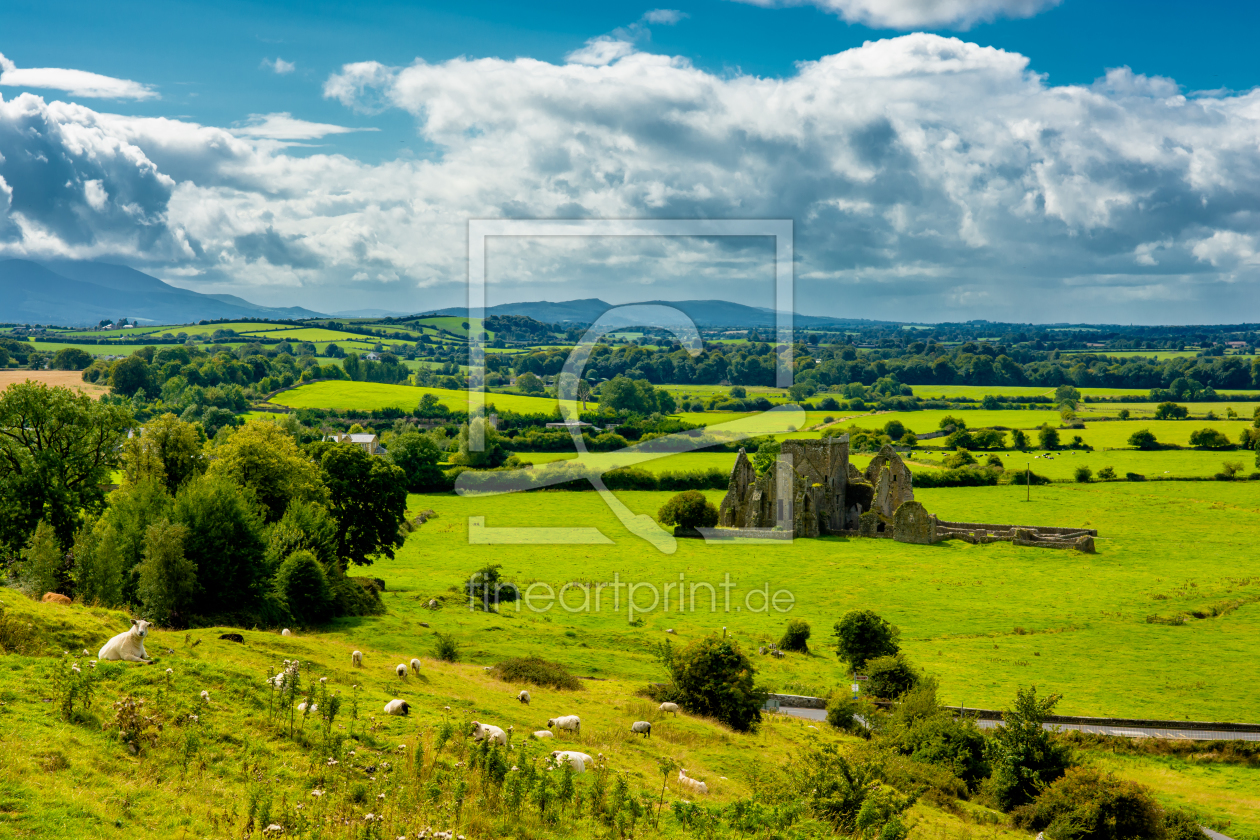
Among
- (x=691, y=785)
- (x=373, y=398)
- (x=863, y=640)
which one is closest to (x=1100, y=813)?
(x=691, y=785)

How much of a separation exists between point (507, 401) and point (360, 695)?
88768 millimetres

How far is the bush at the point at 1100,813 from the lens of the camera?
2027 centimetres

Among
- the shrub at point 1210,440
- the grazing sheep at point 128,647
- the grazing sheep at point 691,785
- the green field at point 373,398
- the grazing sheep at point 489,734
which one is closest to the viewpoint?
the grazing sheep at point 128,647

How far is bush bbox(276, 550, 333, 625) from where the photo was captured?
31.2 meters

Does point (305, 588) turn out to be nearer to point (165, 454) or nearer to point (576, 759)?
point (165, 454)

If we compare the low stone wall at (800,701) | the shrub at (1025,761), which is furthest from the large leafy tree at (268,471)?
the shrub at (1025,761)

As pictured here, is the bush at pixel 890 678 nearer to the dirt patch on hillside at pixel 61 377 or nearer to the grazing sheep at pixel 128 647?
the grazing sheep at pixel 128 647

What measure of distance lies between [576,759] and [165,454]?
31.0 metres

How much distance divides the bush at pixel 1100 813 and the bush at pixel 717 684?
809cm

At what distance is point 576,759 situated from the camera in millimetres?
16531

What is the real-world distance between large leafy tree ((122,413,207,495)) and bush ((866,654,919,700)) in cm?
3105

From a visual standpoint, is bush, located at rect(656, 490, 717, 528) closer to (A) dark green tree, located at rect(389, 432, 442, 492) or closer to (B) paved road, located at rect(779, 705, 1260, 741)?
(A) dark green tree, located at rect(389, 432, 442, 492)

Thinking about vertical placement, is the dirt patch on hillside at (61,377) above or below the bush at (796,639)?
above

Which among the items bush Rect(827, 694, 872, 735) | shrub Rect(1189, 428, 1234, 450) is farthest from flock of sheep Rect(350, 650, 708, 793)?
shrub Rect(1189, 428, 1234, 450)
